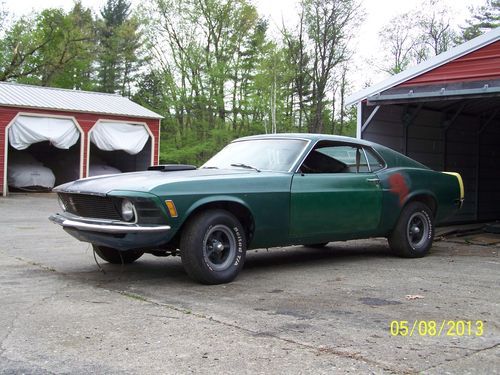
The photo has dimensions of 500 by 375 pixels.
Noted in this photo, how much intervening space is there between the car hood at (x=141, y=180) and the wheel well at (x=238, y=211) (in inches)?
10.7

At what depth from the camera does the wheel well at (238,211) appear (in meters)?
5.44

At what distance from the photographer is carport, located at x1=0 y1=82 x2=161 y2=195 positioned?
66.9 ft

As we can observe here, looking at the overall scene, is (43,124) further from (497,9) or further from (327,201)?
(497,9)

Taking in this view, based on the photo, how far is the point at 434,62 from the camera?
10102 millimetres

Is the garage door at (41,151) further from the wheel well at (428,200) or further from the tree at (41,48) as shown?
the tree at (41,48)

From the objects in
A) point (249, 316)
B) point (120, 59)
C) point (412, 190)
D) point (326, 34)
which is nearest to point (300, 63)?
point (326, 34)

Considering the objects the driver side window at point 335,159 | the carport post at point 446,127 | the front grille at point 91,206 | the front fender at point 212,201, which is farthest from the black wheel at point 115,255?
the carport post at point 446,127

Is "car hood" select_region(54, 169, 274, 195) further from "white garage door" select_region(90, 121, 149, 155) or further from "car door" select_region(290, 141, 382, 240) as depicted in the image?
"white garage door" select_region(90, 121, 149, 155)

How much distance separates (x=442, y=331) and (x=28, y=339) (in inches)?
111

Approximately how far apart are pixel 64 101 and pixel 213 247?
746 inches

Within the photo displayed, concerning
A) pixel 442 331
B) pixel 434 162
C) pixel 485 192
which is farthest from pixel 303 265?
pixel 485 192

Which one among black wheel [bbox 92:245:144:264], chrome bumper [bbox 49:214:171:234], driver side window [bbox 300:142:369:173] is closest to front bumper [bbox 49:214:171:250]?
chrome bumper [bbox 49:214:171:234]

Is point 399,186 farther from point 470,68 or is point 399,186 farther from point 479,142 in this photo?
point 479,142

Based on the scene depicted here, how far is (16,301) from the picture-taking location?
4688 mm
